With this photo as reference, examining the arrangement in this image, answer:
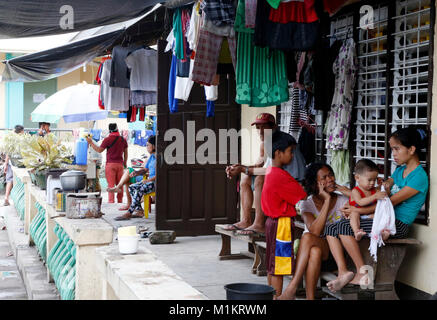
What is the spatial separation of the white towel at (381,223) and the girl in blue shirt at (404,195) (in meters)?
0.10

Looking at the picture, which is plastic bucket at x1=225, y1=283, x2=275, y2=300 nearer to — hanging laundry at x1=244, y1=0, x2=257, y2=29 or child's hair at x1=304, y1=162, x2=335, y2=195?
child's hair at x1=304, y1=162, x2=335, y2=195

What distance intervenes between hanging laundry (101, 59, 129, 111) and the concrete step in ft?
8.02

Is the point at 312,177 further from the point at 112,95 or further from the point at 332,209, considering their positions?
the point at 112,95

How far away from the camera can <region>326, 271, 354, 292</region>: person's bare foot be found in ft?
15.0

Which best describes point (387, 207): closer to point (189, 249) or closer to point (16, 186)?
point (189, 249)

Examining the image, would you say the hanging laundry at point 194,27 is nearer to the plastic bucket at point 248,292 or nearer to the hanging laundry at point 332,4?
the hanging laundry at point 332,4

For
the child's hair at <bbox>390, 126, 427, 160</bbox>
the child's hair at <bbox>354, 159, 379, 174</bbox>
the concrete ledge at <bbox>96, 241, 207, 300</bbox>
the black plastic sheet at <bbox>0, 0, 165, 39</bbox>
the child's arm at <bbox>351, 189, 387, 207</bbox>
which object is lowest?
the concrete ledge at <bbox>96, 241, 207, 300</bbox>

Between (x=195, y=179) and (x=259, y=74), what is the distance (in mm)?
2944

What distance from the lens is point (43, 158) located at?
769 centimetres

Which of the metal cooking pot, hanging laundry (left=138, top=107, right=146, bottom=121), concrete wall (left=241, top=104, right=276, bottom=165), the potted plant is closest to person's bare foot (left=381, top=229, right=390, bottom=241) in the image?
the metal cooking pot

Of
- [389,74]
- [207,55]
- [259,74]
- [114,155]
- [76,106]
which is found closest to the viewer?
[389,74]

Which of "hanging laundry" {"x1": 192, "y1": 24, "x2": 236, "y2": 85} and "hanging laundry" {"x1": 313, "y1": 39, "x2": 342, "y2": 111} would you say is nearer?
"hanging laundry" {"x1": 192, "y1": 24, "x2": 236, "y2": 85}

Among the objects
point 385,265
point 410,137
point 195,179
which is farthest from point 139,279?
point 195,179

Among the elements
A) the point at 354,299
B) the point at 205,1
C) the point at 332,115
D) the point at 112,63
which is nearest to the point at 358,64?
the point at 332,115
